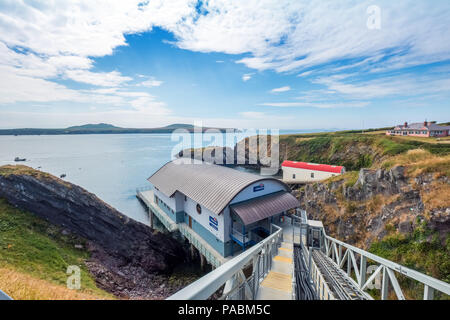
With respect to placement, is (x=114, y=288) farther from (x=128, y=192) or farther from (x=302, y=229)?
(x=128, y=192)

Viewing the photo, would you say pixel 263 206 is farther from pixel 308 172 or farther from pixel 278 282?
pixel 308 172

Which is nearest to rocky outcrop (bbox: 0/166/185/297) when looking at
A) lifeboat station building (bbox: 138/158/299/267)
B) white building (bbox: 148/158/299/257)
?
lifeboat station building (bbox: 138/158/299/267)

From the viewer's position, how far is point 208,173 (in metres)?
19.3

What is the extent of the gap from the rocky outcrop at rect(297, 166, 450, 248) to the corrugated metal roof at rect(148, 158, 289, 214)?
8.11 metres

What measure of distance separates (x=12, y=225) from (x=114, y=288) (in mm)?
8291

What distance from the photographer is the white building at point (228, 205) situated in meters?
14.4

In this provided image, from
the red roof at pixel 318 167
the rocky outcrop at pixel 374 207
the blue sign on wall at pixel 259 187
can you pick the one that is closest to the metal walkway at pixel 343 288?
the blue sign on wall at pixel 259 187

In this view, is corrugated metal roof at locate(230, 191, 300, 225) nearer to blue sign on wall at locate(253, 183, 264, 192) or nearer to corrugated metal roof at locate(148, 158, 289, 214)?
blue sign on wall at locate(253, 183, 264, 192)

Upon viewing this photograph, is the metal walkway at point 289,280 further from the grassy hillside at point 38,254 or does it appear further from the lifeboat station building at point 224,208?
the grassy hillside at point 38,254

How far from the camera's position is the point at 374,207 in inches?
729

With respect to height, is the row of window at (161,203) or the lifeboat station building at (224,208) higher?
the lifeboat station building at (224,208)

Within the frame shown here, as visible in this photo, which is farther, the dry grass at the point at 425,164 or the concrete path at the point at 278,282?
the dry grass at the point at 425,164

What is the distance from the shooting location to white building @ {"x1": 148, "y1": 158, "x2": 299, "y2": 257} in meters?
14.4
